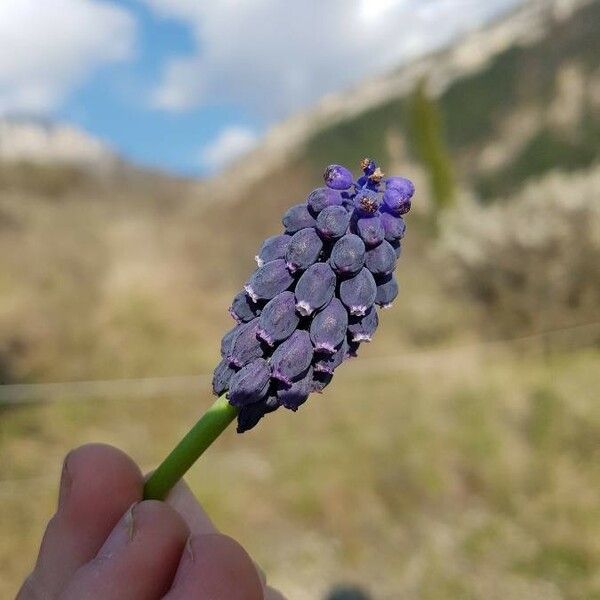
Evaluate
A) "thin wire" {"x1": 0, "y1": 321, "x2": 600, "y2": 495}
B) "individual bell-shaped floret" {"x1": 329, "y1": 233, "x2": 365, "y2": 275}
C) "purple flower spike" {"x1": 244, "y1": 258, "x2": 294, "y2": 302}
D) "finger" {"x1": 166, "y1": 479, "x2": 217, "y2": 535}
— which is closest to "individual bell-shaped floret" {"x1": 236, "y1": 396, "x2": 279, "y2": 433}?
"purple flower spike" {"x1": 244, "y1": 258, "x2": 294, "y2": 302}

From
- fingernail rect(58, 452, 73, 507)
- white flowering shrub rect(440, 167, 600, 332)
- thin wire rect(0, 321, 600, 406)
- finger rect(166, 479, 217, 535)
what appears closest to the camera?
fingernail rect(58, 452, 73, 507)

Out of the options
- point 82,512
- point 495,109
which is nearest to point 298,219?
point 82,512

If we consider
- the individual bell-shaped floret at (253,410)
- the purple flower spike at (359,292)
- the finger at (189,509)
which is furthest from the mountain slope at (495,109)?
the individual bell-shaped floret at (253,410)

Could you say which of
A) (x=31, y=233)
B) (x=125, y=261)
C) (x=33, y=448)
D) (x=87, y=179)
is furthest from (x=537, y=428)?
(x=87, y=179)

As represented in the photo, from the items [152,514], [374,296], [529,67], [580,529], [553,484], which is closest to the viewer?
[374,296]

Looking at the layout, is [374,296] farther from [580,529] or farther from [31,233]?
[31,233]

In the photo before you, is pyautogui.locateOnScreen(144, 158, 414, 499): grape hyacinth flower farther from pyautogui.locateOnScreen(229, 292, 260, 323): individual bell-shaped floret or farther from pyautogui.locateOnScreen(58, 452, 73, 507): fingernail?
pyautogui.locateOnScreen(58, 452, 73, 507): fingernail
